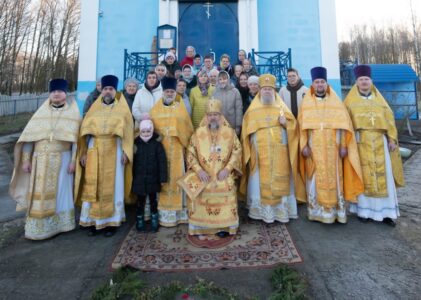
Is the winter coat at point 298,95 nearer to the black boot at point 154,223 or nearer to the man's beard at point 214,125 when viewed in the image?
the man's beard at point 214,125

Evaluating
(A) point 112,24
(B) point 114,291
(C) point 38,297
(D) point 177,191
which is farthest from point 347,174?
(A) point 112,24

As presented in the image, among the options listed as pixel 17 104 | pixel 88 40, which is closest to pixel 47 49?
pixel 17 104

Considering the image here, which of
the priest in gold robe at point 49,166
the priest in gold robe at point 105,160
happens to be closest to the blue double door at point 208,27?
the priest in gold robe at point 105,160

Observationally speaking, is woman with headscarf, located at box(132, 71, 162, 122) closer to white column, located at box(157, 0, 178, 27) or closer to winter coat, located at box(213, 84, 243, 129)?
winter coat, located at box(213, 84, 243, 129)

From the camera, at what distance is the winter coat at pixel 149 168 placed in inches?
152

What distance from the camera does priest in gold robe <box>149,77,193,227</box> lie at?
410 centimetres

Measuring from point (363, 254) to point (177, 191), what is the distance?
8.07 feet

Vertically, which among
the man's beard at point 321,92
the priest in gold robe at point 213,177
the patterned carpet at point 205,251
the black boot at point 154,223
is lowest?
the patterned carpet at point 205,251

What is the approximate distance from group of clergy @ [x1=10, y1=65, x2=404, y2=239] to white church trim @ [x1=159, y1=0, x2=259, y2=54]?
18.3 feet

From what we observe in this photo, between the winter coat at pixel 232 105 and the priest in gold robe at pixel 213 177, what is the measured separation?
0.73 metres

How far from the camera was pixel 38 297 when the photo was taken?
2711mm

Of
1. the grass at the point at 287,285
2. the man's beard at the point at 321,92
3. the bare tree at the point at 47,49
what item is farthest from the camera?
the bare tree at the point at 47,49

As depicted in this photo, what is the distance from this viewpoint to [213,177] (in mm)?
3744

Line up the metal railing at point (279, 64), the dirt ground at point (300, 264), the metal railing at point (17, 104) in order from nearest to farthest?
the dirt ground at point (300, 264)
the metal railing at point (279, 64)
the metal railing at point (17, 104)
